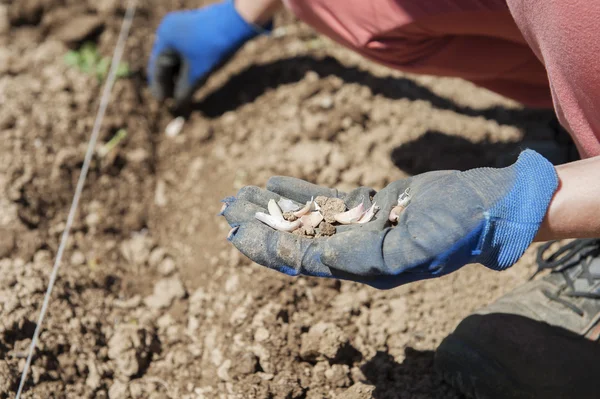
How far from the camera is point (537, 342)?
1508mm

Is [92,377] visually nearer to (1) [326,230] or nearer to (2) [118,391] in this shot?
(2) [118,391]

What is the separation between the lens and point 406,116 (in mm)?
2354

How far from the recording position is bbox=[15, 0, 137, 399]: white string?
1.60 meters

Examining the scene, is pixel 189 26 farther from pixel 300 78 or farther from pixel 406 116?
pixel 406 116

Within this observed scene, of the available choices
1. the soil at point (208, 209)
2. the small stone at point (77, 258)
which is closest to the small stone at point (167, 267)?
the soil at point (208, 209)

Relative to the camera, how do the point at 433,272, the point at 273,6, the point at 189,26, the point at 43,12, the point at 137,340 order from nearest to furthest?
1. the point at 433,272
2. the point at 137,340
3. the point at 273,6
4. the point at 189,26
5. the point at 43,12

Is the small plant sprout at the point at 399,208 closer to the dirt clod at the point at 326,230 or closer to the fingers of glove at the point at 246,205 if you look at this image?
the dirt clod at the point at 326,230

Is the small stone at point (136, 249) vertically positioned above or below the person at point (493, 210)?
below

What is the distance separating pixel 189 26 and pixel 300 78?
0.49 metres

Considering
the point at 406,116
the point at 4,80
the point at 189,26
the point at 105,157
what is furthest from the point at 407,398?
the point at 4,80

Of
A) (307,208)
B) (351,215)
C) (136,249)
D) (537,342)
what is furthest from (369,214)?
(136,249)

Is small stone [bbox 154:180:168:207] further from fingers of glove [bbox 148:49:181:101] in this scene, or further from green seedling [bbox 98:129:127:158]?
fingers of glove [bbox 148:49:181:101]

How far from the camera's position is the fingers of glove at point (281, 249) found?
1174 mm

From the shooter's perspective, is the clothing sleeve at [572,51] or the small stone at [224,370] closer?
the clothing sleeve at [572,51]
